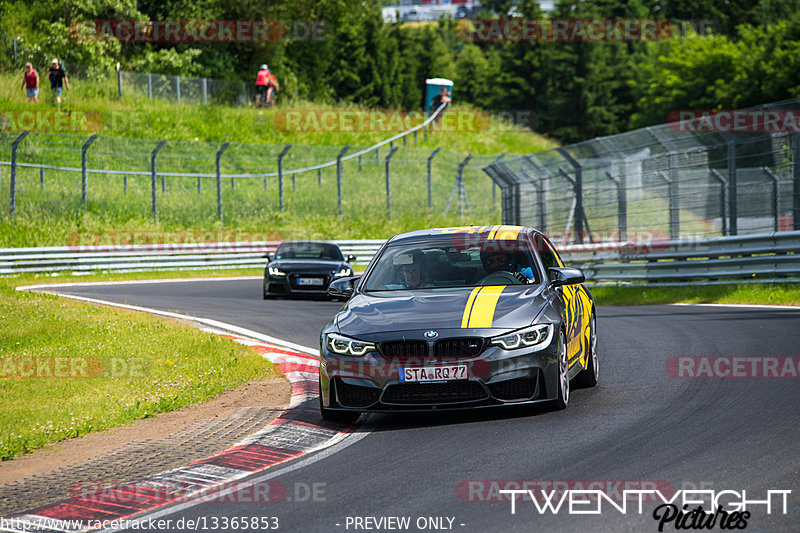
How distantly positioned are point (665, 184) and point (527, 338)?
48.4 ft

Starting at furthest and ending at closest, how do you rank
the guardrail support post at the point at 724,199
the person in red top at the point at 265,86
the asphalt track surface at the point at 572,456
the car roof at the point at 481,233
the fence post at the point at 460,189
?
the person in red top at the point at 265,86, the fence post at the point at 460,189, the guardrail support post at the point at 724,199, the car roof at the point at 481,233, the asphalt track surface at the point at 572,456

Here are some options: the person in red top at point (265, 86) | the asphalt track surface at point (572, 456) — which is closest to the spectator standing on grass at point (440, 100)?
the person in red top at point (265, 86)

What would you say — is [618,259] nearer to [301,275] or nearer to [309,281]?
[309,281]

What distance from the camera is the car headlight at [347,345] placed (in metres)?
7.77

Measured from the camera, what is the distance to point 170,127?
48.3 meters

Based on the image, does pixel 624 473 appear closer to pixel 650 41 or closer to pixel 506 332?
pixel 506 332

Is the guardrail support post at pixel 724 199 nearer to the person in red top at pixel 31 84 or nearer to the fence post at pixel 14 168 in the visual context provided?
the fence post at pixel 14 168

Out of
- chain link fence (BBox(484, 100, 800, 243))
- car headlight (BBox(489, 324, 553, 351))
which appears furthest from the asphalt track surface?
chain link fence (BBox(484, 100, 800, 243))

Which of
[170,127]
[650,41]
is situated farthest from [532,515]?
[650,41]

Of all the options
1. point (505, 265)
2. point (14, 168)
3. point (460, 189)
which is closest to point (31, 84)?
point (14, 168)

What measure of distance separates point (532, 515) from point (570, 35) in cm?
7777

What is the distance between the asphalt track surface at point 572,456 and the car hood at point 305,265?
1071 centimetres

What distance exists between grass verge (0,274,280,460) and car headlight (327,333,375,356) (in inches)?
81.9

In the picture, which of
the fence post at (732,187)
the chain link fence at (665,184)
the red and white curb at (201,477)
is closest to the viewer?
the red and white curb at (201,477)
